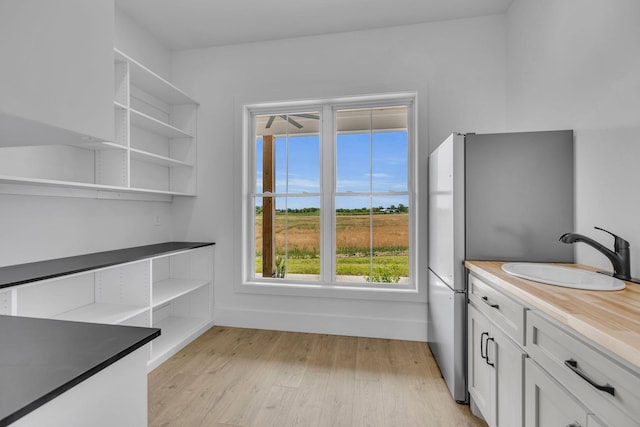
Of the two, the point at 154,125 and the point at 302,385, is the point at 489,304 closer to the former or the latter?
the point at 302,385

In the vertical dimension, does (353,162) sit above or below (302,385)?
above

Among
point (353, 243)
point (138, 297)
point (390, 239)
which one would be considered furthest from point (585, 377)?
point (138, 297)

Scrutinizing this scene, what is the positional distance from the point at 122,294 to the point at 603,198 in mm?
3317

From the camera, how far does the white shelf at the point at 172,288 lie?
2.60 metres

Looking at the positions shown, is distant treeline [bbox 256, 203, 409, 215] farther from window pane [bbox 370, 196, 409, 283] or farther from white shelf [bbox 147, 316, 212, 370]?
white shelf [bbox 147, 316, 212, 370]

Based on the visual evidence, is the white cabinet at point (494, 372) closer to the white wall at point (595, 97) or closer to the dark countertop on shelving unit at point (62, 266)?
the white wall at point (595, 97)

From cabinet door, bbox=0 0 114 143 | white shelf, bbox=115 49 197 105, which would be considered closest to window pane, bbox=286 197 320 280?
white shelf, bbox=115 49 197 105

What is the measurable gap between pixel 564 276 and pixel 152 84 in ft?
11.3

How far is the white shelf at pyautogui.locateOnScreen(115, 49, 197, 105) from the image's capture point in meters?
2.39

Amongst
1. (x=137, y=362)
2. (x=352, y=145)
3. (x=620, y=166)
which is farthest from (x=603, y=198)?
(x=137, y=362)

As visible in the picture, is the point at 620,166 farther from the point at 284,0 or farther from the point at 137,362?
the point at 284,0

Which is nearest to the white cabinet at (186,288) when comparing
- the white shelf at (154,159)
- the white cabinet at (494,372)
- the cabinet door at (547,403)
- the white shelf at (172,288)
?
the white shelf at (172,288)

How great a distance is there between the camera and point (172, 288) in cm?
291

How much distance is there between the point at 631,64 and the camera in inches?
56.6
